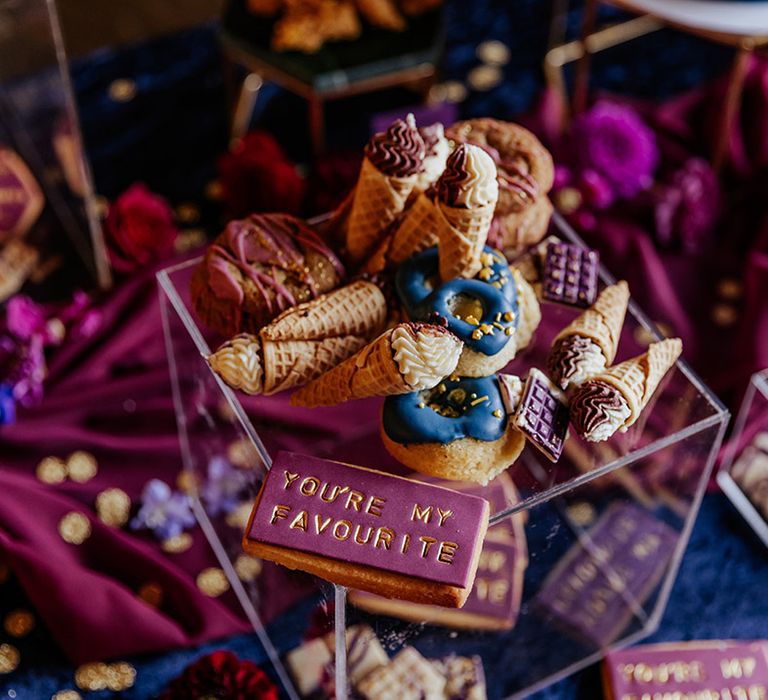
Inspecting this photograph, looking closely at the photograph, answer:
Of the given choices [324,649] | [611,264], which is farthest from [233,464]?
[611,264]

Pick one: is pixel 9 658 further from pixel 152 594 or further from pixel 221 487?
pixel 221 487

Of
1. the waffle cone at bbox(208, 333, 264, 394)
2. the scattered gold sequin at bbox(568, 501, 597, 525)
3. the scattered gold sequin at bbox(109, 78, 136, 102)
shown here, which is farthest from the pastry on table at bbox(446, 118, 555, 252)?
the scattered gold sequin at bbox(109, 78, 136, 102)

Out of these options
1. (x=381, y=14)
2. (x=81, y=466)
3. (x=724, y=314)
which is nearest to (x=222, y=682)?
(x=81, y=466)

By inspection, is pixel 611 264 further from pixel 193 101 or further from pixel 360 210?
pixel 193 101

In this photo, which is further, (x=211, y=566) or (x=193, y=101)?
(x=193, y=101)

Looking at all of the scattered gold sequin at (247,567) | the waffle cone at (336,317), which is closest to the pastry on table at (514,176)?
the waffle cone at (336,317)

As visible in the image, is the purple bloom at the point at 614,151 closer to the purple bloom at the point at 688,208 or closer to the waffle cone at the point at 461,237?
the purple bloom at the point at 688,208
